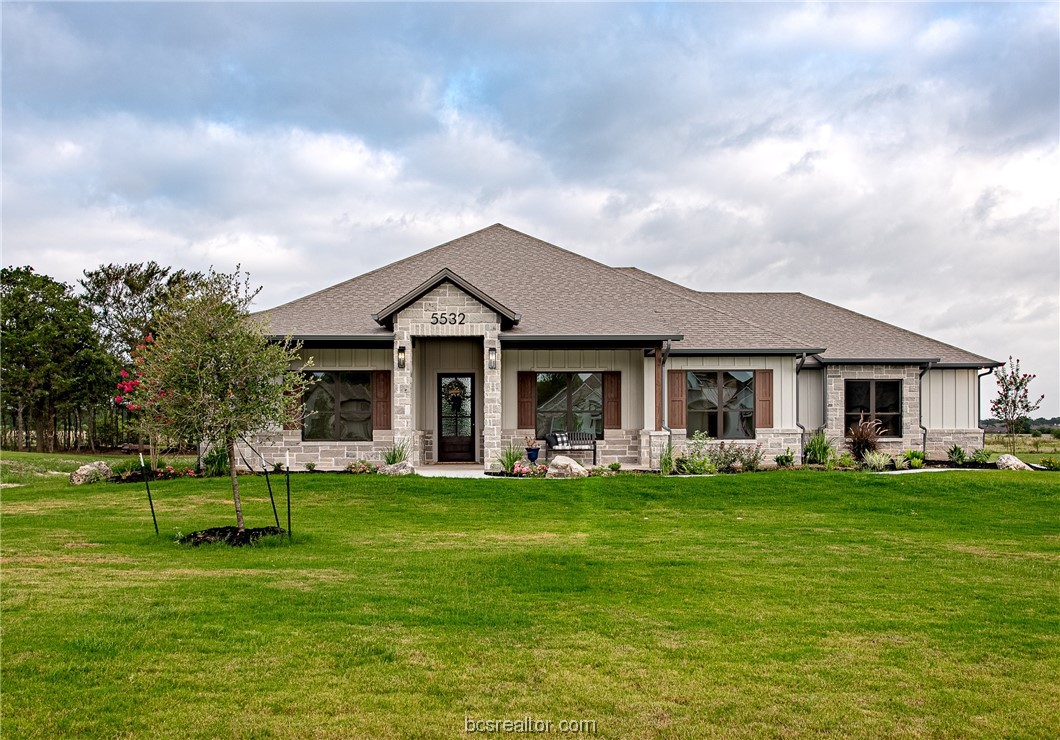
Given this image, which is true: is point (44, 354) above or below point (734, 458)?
above

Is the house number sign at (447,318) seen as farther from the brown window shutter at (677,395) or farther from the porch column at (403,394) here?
the brown window shutter at (677,395)

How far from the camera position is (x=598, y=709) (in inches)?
186

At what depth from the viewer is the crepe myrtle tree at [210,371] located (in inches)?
402

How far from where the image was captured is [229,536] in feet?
34.0

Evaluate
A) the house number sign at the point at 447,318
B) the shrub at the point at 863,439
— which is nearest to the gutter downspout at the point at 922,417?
the shrub at the point at 863,439

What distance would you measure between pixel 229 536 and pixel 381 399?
901 cm

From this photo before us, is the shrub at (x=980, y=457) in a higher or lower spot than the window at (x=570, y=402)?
lower

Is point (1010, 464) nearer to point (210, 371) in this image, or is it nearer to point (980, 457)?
point (980, 457)

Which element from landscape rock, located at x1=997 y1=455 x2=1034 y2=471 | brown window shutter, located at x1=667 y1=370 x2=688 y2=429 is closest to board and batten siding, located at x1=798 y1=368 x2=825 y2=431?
brown window shutter, located at x1=667 y1=370 x2=688 y2=429

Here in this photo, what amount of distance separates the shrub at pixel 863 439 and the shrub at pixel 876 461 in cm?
69

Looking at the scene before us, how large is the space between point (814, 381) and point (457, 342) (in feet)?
32.8

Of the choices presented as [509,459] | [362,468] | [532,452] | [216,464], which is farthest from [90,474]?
[532,452]

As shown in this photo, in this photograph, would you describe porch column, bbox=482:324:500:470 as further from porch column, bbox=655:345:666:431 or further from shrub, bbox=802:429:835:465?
shrub, bbox=802:429:835:465

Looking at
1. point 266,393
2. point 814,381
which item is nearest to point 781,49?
point 814,381
